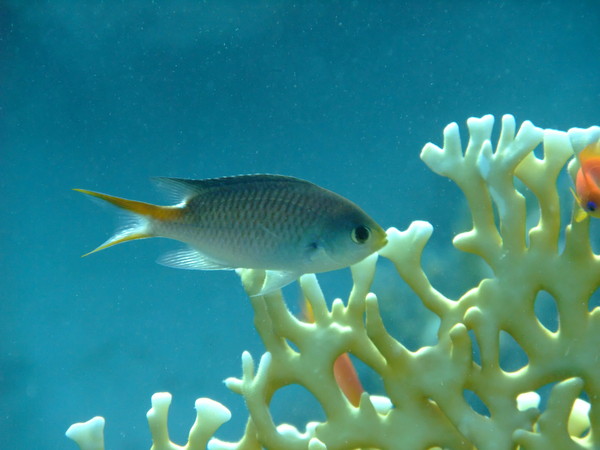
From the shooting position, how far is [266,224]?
1.54 meters

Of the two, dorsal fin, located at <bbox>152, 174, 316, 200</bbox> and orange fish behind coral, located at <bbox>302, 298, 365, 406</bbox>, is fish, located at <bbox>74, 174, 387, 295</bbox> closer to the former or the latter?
dorsal fin, located at <bbox>152, 174, 316, 200</bbox>

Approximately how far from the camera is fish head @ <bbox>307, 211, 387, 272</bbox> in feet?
5.05

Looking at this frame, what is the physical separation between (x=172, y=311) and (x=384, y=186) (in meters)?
4.33

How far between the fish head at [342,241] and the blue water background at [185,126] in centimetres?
655

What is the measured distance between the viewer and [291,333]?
1.98m

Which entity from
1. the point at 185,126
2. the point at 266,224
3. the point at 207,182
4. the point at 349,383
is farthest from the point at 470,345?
the point at 185,126

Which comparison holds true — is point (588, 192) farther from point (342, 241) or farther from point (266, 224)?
point (266, 224)

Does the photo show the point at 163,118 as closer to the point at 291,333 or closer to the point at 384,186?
the point at 384,186

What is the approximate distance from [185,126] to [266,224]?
9.07m

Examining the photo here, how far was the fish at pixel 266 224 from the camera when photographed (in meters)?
Answer: 1.54

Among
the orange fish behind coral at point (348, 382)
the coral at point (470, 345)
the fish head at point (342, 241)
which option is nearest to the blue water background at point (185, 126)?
the orange fish behind coral at point (348, 382)

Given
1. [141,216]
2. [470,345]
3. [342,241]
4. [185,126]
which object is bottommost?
[470,345]

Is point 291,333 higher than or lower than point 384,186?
lower

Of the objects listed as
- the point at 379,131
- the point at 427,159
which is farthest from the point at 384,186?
the point at 427,159
